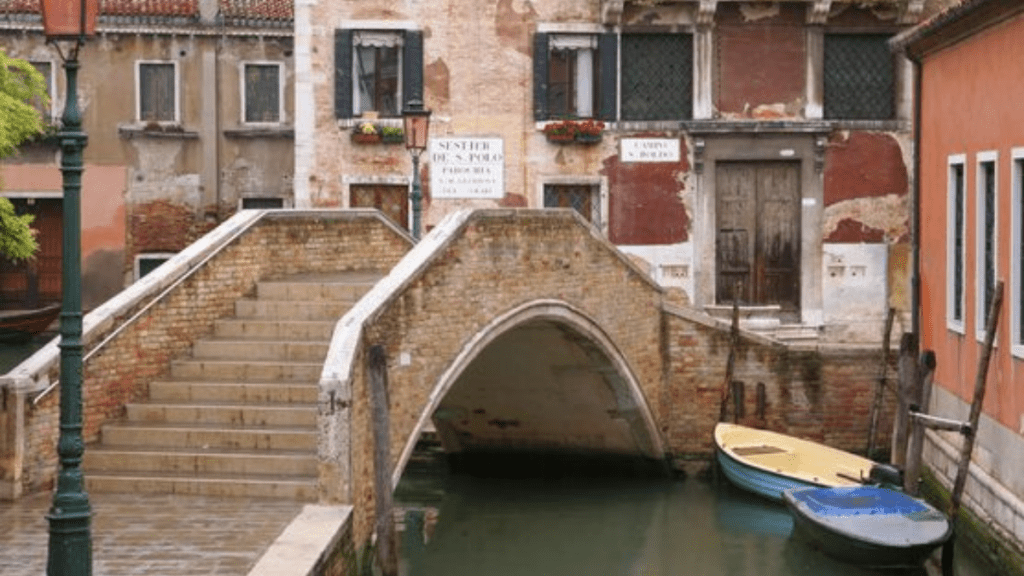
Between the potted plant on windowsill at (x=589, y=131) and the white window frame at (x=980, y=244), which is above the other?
the potted plant on windowsill at (x=589, y=131)

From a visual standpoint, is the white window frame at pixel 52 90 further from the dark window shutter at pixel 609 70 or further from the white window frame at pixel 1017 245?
the white window frame at pixel 1017 245

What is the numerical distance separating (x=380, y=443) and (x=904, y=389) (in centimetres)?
560

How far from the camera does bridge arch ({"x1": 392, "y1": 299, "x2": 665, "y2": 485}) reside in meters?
11.8

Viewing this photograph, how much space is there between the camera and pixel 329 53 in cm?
1836

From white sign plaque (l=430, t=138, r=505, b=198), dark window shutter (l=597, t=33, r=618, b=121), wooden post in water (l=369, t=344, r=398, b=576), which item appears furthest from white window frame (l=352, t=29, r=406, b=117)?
wooden post in water (l=369, t=344, r=398, b=576)

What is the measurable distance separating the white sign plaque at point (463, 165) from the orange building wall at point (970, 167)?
5464 millimetres

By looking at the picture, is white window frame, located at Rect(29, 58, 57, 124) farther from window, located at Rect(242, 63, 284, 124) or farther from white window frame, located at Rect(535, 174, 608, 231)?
white window frame, located at Rect(535, 174, 608, 231)

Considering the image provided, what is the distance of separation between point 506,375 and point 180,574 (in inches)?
330

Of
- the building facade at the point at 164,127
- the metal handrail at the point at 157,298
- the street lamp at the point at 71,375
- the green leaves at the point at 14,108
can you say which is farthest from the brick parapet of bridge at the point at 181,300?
the building facade at the point at 164,127

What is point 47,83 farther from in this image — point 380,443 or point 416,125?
point 380,443

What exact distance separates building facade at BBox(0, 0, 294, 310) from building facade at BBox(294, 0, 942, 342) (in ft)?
11.1

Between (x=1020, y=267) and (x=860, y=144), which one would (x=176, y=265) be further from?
(x=860, y=144)

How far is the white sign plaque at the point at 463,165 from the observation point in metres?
18.4

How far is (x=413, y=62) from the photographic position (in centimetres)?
1834
